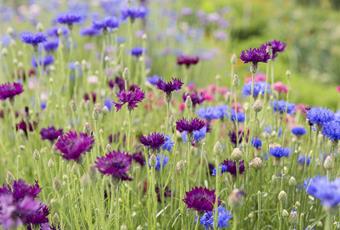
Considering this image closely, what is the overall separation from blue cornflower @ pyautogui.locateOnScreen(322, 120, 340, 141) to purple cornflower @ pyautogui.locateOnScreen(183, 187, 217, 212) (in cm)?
39

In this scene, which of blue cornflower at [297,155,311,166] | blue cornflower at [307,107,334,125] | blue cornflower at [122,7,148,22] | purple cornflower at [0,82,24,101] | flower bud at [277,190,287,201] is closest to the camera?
flower bud at [277,190,287,201]

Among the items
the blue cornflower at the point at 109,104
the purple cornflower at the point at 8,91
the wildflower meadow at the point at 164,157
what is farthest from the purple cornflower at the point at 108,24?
the purple cornflower at the point at 8,91

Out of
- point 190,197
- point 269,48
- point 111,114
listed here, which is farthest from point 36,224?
point 111,114

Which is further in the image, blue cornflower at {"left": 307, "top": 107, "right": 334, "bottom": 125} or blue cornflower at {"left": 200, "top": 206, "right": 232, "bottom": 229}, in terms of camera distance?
blue cornflower at {"left": 307, "top": 107, "right": 334, "bottom": 125}

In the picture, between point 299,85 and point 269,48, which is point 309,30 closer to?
point 299,85

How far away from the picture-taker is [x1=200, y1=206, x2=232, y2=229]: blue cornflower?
143 centimetres

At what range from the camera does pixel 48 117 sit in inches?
97.3

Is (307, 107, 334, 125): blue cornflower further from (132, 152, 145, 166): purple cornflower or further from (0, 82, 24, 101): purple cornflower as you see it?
(0, 82, 24, 101): purple cornflower

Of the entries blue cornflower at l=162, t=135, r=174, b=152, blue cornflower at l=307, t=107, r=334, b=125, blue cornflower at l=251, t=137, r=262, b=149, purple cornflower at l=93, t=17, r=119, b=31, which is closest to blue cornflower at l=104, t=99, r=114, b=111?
purple cornflower at l=93, t=17, r=119, b=31

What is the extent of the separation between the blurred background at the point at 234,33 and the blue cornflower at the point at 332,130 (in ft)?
6.93

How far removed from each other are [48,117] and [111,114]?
28 cm

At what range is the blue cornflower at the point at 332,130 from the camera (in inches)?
61.2

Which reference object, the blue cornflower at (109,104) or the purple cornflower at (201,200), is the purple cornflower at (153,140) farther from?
the blue cornflower at (109,104)

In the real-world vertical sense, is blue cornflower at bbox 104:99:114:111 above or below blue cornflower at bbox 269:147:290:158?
above
